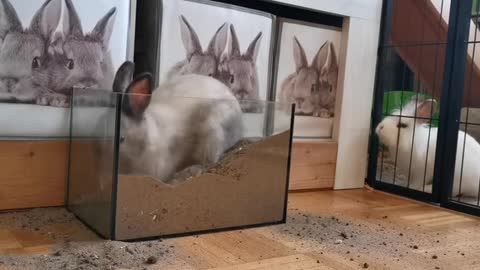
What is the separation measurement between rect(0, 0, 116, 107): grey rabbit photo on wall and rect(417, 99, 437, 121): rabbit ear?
0.95 metres

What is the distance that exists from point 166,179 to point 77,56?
1.20 feet

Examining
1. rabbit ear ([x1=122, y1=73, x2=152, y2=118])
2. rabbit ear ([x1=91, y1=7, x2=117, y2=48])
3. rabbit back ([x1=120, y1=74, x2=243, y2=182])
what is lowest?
rabbit back ([x1=120, y1=74, x2=243, y2=182])

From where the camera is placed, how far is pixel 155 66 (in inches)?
46.7

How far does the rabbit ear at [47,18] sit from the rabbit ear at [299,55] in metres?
0.70

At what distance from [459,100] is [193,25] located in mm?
791

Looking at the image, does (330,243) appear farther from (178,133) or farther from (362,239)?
(178,133)

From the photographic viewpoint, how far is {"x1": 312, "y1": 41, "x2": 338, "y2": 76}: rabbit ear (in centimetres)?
153

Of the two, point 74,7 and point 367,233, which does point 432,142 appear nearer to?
point 367,233

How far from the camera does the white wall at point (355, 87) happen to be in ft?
5.13

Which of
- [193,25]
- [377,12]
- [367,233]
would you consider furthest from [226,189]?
[377,12]

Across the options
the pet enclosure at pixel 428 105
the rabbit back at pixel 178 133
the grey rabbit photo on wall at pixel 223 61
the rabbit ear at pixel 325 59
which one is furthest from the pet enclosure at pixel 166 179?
the pet enclosure at pixel 428 105

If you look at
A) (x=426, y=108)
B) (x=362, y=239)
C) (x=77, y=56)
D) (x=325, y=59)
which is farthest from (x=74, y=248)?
(x=426, y=108)

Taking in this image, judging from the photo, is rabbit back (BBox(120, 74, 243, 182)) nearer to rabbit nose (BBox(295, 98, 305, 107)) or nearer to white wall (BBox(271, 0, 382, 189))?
rabbit nose (BBox(295, 98, 305, 107))

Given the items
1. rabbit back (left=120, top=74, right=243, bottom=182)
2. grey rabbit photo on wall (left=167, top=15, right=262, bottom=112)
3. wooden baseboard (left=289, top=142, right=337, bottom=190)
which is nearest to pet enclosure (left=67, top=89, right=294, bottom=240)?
rabbit back (left=120, top=74, right=243, bottom=182)
